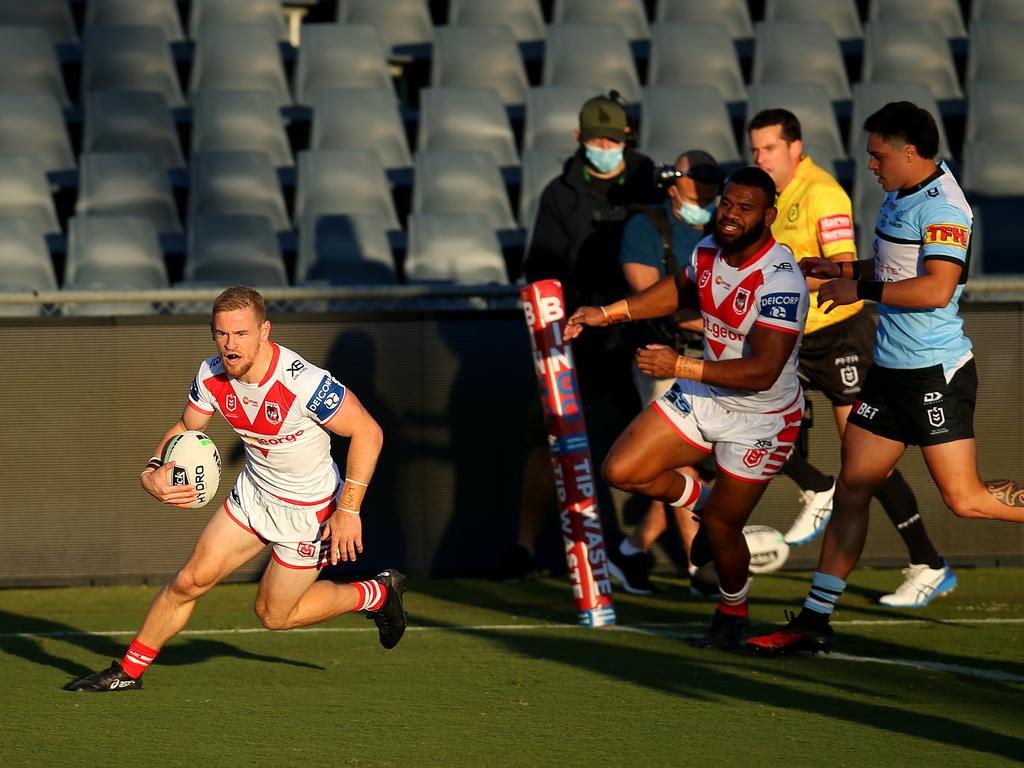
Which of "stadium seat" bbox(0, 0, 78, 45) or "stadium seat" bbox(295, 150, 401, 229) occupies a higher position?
"stadium seat" bbox(0, 0, 78, 45)

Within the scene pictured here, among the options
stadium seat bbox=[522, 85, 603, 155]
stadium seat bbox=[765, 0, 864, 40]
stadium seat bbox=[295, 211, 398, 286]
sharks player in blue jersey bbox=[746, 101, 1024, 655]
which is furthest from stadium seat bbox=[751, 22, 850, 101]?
sharks player in blue jersey bbox=[746, 101, 1024, 655]

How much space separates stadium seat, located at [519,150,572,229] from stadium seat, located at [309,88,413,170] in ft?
4.25

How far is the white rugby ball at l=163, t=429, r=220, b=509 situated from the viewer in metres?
5.32

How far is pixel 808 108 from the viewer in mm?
12023

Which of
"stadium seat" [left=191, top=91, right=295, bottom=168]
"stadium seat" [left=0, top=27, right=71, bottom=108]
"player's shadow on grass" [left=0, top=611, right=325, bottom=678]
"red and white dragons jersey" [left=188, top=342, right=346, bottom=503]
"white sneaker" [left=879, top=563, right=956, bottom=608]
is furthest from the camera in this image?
"stadium seat" [left=0, top=27, right=71, bottom=108]

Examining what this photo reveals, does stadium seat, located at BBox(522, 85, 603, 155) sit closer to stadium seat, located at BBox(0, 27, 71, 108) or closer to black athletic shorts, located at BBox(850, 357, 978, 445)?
stadium seat, located at BBox(0, 27, 71, 108)

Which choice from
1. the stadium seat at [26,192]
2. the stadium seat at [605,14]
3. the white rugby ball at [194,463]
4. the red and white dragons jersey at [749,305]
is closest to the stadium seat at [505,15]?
the stadium seat at [605,14]

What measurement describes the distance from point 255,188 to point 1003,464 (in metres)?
6.01

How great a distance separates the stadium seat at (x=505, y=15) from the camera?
13.2 m

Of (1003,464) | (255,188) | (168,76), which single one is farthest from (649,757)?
(168,76)

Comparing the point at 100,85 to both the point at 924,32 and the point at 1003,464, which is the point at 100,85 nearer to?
the point at 924,32

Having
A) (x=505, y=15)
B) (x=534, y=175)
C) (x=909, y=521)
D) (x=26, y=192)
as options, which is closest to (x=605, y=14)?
(x=505, y=15)

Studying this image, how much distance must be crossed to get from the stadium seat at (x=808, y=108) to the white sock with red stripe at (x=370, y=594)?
281 inches

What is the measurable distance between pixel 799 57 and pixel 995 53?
1.72m
